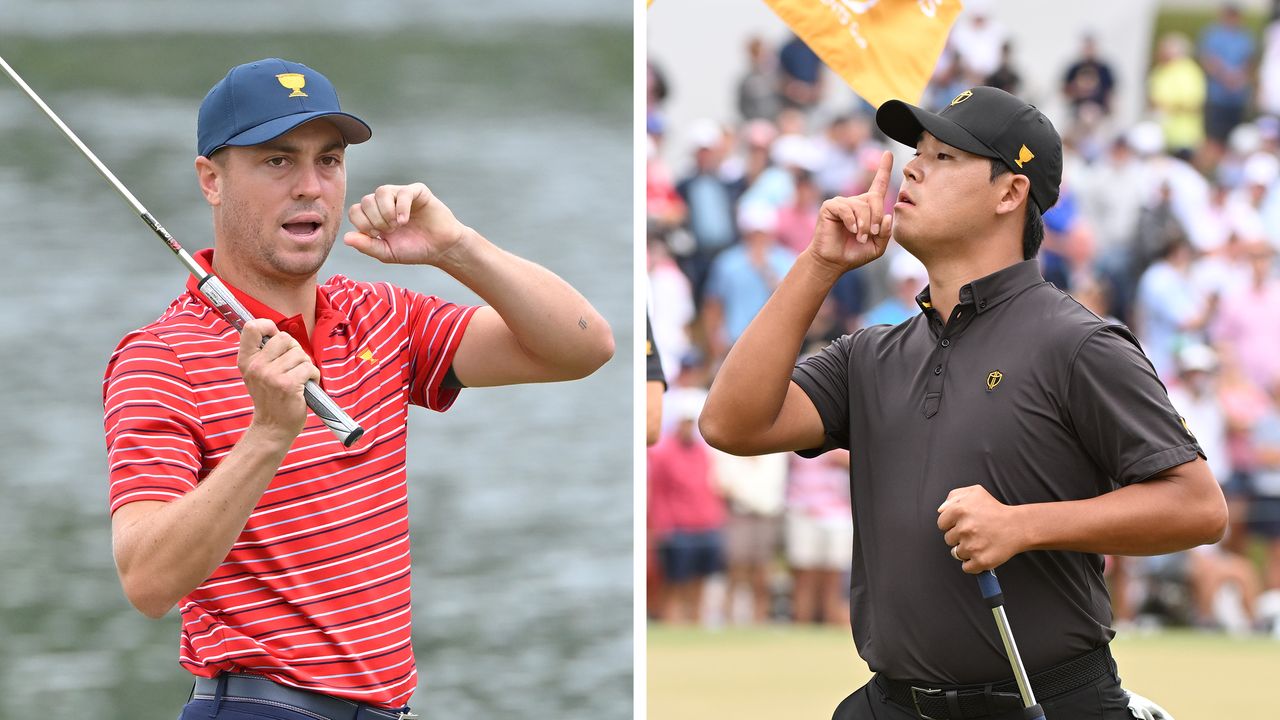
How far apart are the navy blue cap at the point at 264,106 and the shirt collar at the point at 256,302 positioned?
0.74 feet

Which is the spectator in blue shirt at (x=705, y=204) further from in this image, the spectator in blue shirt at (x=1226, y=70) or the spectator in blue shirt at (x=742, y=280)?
the spectator in blue shirt at (x=1226, y=70)

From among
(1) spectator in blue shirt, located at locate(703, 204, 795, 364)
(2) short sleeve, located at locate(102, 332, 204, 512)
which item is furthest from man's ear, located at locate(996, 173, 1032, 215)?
(1) spectator in blue shirt, located at locate(703, 204, 795, 364)

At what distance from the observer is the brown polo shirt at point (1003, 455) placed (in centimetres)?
359

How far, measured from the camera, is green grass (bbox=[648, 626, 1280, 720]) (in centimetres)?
885

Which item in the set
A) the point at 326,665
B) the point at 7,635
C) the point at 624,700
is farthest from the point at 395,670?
the point at 7,635

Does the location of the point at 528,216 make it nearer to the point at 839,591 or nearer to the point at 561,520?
the point at 561,520

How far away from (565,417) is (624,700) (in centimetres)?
530

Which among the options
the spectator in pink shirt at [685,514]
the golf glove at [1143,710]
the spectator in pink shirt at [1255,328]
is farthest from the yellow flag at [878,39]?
the spectator in pink shirt at [1255,328]

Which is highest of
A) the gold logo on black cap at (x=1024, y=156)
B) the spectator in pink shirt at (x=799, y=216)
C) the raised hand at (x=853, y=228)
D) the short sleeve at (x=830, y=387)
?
the spectator in pink shirt at (x=799, y=216)

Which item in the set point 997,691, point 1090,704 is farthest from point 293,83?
point 1090,704

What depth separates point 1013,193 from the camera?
3.90 metres

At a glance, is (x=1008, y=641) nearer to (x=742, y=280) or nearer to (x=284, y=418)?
(x=284, y=418)

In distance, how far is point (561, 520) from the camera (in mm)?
14648

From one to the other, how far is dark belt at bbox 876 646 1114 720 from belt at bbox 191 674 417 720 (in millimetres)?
1180
